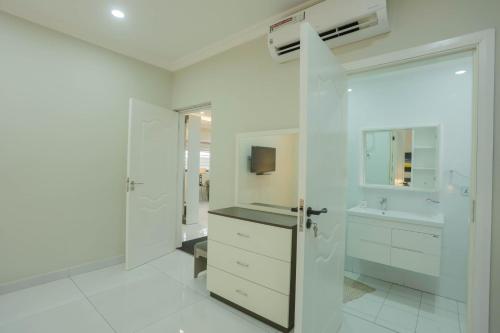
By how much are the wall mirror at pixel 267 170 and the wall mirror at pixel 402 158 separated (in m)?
1.27

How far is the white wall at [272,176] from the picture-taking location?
215 cm

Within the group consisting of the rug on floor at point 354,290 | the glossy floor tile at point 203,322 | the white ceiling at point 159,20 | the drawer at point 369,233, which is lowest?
the rug on floor at point 354,290

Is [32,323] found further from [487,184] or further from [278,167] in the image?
[487,184]

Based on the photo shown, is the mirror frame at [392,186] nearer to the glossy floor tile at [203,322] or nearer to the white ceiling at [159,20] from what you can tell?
the white ceiling at [159,20]

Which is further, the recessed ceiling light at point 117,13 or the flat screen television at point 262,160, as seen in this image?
the flat screen television at point 262,160

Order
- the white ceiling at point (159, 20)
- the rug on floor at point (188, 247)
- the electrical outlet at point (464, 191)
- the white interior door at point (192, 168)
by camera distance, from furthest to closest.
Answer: the white interior door at point (192, 168), the rug on floor at point (188, 247), the electrical outlet at point (464, 191), the white ceiling at point (159, 20)

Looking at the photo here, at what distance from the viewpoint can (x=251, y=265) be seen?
74.8 inches

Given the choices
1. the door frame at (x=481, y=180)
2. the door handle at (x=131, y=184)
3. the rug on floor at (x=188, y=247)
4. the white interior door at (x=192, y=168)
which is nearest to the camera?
the door frame at (x=481, y=180)

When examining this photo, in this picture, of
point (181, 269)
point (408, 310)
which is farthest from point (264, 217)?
point (408, 310)

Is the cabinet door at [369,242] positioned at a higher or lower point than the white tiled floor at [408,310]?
higher

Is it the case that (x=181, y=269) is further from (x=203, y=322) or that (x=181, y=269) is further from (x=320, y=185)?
(x=320, y=185)

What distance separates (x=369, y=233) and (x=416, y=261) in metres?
0.46

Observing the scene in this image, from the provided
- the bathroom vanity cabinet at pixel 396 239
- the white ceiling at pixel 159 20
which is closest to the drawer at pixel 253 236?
the bathroom vanity cabinet at pixel 396 239

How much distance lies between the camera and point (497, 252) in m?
1.36
